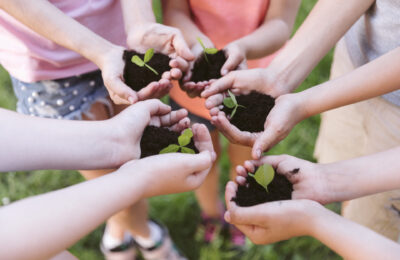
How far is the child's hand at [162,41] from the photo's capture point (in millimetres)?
1656

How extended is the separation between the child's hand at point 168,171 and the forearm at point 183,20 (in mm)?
744

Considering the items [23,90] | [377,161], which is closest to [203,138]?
[377,161]

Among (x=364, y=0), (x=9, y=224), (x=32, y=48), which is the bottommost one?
(x=9, y=224)

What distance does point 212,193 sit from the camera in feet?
7.31

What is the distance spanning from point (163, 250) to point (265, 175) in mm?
1063

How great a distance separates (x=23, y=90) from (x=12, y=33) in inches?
10.1

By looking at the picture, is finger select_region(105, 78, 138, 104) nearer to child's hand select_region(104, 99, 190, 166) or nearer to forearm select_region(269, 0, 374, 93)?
child's hand select_region(104, 99, 190, 166)

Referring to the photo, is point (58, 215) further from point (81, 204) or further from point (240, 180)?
point (240, 180)

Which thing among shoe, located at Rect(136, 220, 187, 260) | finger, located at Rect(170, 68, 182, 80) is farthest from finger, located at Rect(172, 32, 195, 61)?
shoe, located at Rect(136, 220, 187, 260)

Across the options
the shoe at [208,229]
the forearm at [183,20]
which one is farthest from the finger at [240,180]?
the shoe at [208,229]

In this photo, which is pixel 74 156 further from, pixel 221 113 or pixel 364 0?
pixel 364 0

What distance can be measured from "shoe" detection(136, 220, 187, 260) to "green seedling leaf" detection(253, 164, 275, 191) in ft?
3.29

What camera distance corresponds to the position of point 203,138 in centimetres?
148

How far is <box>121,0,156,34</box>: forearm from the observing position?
5.65ft
